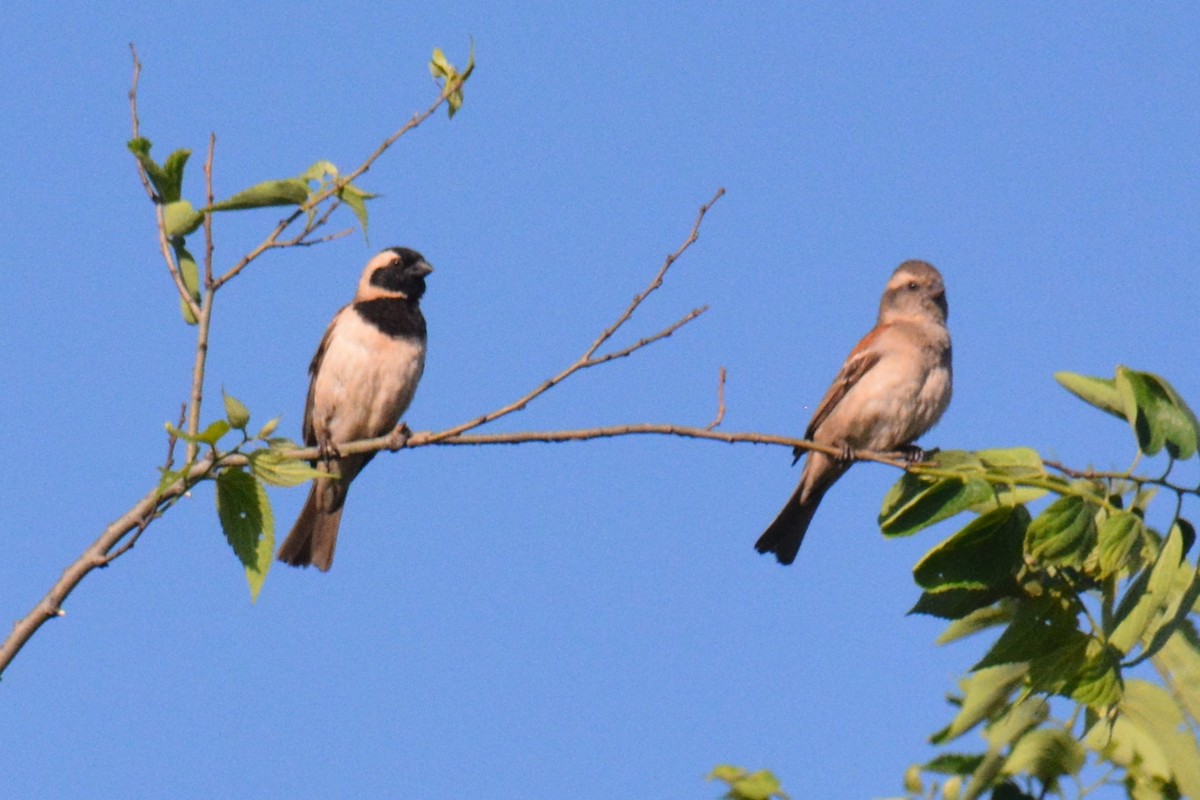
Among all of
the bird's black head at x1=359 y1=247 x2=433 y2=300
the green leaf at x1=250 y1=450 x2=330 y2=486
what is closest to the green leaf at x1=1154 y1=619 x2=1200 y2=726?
the green leaf at x1=250 y1=450 x2=330 y2=486

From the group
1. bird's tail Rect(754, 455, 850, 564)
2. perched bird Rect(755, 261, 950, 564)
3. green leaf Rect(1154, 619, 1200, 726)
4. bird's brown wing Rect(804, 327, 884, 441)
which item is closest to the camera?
green leaf Rect(1154, 619, 1200, 726)

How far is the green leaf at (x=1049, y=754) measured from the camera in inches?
105

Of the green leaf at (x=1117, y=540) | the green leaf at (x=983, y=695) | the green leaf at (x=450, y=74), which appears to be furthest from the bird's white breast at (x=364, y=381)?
the green leaf at (x=1117, y=540)

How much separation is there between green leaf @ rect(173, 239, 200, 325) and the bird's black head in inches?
201

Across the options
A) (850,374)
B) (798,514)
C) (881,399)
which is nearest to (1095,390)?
(881,399)

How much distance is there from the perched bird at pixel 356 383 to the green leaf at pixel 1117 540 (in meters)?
5.61

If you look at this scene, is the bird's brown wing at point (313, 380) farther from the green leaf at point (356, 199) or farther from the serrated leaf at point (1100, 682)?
the serrated leaf at point (1100, 682)

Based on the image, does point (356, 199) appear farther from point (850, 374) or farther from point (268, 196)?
point (850, 374)

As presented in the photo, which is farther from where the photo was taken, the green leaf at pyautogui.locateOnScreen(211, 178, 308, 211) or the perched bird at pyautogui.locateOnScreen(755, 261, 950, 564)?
the perched bird at pyautogui.locateOnScreen(755, 261, 950, 564)

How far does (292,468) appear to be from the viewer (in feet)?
9.85

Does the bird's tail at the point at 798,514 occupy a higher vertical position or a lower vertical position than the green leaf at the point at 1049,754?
higher

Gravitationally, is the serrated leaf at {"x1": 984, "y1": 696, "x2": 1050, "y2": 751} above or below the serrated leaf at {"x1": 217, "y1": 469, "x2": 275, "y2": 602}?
below

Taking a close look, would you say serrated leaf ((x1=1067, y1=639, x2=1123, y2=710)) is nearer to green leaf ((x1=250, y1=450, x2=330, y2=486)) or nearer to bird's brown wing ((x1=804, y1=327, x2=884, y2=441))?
green leaf ((x1=250, y1=450, x2=330, y2=486))

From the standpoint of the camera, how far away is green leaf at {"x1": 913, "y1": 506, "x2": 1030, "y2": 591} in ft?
9.12
